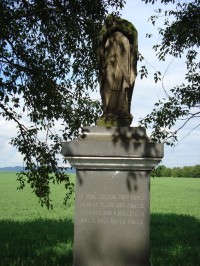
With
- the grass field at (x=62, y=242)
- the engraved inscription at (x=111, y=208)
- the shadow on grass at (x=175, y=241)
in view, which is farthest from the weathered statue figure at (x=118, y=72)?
the shadow on grass at (x=175, y=241)

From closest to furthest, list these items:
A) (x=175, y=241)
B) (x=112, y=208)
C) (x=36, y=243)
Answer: (x=112, y=208) < (x=36, y=243) < (x=175, y=241)

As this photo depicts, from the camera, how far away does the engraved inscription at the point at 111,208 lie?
5.39 meters

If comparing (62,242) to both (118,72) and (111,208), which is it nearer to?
(111,208)

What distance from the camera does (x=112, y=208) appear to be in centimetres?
540

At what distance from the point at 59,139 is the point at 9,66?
7.72ft

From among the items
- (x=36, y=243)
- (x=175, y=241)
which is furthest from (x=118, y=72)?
(x=175, y=241)

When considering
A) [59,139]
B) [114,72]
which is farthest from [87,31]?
[114,72]

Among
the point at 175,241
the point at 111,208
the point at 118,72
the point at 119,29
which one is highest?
the point at 119,29

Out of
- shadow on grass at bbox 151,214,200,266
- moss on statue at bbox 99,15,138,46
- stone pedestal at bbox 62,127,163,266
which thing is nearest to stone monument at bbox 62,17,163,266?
stone pedestal at bbox 62,127,163,266

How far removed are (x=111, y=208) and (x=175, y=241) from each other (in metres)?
6.28

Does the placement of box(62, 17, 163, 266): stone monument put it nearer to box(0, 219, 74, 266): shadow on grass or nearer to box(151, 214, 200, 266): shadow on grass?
box(0, 219, 74, 266): shadow on grass

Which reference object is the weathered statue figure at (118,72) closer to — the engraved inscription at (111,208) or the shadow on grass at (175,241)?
the engraved inscription at (111,208)

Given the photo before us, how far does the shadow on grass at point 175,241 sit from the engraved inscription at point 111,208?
3.32m

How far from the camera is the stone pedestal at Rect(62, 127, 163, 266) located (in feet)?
17.7
